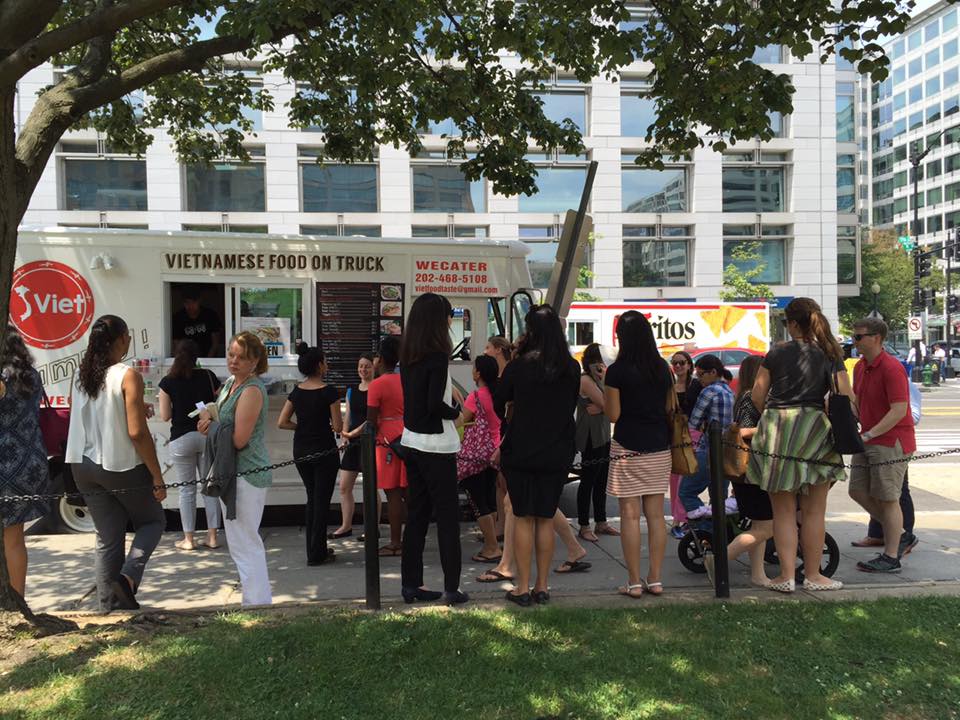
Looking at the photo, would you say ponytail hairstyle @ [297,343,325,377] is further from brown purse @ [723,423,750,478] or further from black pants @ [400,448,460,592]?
brown purse @ [723,423,750,478]

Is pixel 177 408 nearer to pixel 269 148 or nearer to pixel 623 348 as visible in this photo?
pixel 623 348

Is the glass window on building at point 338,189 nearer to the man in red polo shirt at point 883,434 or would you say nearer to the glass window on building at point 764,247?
the glass window on building at point 764,247

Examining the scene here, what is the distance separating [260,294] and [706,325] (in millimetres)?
17652

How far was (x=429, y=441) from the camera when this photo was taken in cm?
455

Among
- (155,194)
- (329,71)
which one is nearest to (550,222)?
(155,194)

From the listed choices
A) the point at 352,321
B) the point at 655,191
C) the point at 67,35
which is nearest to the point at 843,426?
the point at 352,321

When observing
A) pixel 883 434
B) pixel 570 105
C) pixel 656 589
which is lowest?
pixel 656 589

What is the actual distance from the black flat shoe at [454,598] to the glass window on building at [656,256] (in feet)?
99.1

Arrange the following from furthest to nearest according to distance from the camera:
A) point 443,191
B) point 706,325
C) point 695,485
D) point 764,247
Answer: point 764,247
point 443,191
point 706,325
point 695,485

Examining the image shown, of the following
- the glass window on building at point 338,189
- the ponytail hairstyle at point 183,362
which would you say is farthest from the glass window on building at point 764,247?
the ponytail hairstyle at point 183,362

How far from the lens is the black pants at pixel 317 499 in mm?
5770

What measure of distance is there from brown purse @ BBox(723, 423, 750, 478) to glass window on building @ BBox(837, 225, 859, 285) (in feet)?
125

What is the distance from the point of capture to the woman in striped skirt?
4.76m

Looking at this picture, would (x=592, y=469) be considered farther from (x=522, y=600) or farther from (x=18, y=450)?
(x=18, y=450)
